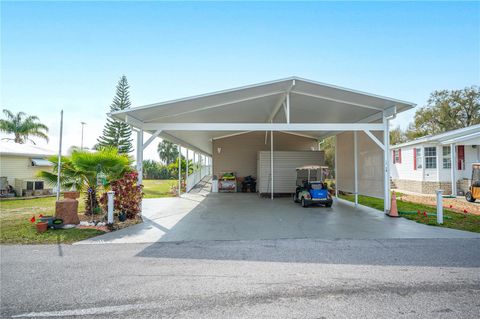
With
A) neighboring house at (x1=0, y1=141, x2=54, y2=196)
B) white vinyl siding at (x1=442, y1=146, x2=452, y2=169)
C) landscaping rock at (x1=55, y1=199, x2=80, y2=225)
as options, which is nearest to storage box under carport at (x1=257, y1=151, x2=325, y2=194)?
white vinyl siding at (x1=442, y1=146, x2=452, y2=169)

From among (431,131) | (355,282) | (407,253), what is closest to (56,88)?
(355,282)

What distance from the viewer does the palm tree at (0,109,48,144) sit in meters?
22.7

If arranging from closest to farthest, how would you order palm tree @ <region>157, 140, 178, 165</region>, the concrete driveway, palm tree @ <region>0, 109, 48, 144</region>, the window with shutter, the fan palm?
the concrete driveway < the fan palm < the window with shutter < palm tree @ <region>0, 109, 48, 144</region> < palm tree @ <region>157, 140, 178, 165</region>

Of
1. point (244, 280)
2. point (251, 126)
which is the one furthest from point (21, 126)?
point (244, 280)

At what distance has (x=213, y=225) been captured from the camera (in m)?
6.72

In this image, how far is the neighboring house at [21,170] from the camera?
1341 centimetres

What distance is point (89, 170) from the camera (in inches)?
272

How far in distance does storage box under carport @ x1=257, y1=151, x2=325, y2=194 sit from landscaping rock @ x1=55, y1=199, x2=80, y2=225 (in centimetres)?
885

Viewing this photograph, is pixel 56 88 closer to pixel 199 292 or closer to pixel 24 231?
pixel 24 231

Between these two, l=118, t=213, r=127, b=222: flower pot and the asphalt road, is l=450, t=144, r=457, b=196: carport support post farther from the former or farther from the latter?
l=118, t=213, r=127, b=222: flower pot

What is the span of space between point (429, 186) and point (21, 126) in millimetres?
30767

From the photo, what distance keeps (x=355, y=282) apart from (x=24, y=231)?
266 inches

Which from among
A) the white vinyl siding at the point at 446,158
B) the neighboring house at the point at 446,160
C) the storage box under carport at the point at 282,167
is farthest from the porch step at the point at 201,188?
the white vinyl siding at the point at 446,158

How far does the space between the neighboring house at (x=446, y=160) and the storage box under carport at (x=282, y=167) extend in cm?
535
